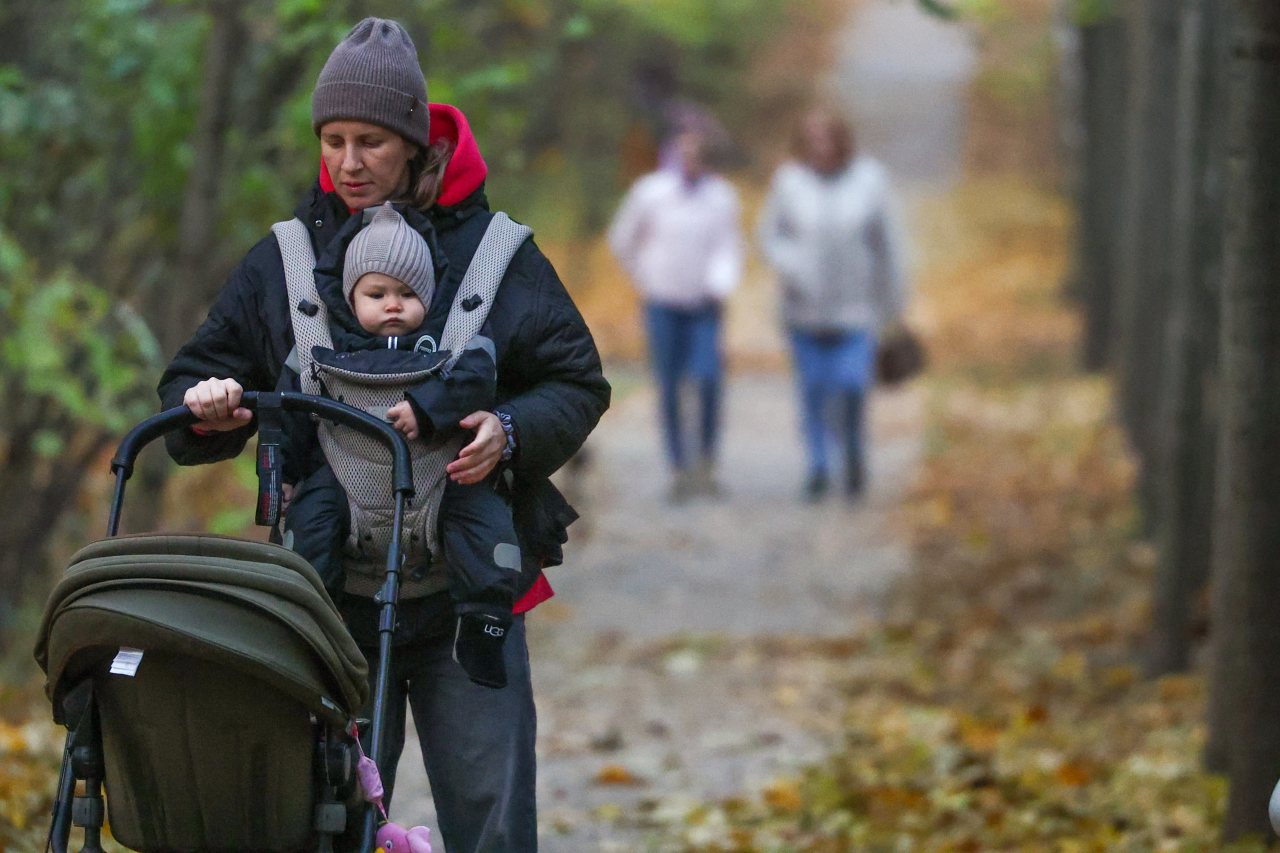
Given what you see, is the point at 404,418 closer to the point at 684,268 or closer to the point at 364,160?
the point at 364,160

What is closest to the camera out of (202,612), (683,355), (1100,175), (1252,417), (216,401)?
(202,612)

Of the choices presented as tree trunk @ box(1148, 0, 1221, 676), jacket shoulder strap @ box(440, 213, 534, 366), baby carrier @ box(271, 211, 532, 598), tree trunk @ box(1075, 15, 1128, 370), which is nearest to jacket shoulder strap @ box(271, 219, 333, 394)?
baby carrier @ box(271, 211, 532, 598)

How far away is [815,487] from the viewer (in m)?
13.7

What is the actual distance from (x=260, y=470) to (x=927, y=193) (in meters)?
29.0

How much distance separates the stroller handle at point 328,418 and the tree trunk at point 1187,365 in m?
5.41

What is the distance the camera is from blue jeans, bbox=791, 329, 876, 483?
13164 millimetres

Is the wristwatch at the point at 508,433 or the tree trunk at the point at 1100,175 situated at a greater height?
the tree trunk at the point at 1100,175

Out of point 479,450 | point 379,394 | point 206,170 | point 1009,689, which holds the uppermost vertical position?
point 206,170

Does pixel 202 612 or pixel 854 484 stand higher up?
pixel 202 612

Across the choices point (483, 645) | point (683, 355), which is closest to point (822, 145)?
point (683, 355)

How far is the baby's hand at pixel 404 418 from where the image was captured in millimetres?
4016

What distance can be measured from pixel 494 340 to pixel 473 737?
2.76ft

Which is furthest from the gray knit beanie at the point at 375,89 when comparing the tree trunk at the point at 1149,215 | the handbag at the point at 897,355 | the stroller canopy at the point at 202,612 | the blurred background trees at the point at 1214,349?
the handbag at the point at 897,355

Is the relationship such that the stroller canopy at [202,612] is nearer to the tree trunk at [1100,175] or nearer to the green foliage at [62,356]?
the green foliage at [62,356]
